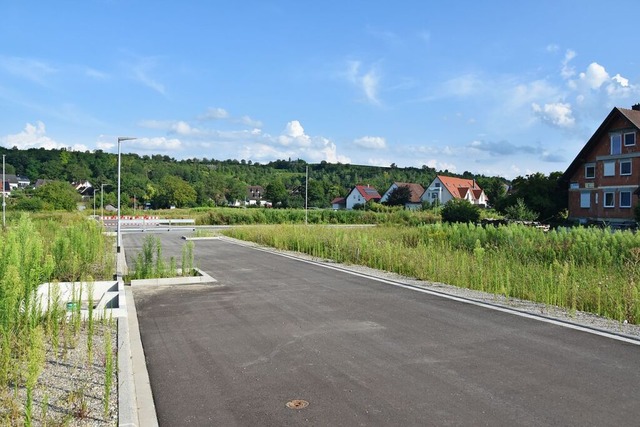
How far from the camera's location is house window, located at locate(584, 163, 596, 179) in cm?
4005

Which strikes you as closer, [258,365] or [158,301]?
[258,365]

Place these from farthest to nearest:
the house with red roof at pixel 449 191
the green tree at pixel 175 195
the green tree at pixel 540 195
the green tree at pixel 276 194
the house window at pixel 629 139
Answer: the green tree at pixel 276 194
the green tree at pixel 175 195
the house with red roof at pixel 449 191
the green tree at pixel 540 195
the house window at pixel 629 139

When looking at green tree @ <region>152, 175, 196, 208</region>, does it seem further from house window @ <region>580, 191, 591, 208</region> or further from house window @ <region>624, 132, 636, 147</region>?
house window @ <region>624, 132, 636, 147</region>

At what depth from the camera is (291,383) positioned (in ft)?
18.1

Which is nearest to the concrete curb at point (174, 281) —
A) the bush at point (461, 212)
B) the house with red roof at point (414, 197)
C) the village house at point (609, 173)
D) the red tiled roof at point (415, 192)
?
the bush at point (461, 212)

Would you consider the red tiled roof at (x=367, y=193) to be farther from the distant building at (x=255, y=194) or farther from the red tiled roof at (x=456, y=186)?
the distant building at (x=255, y=194)

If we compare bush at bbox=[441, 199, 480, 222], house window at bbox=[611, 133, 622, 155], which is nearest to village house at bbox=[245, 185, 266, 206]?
bush at bbox=[441, 199, 480, 222]

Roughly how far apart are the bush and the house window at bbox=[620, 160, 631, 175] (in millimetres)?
11123

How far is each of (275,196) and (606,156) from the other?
74.0 m

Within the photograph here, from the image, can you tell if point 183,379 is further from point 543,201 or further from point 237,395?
point 543,201

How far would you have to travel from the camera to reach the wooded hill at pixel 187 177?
317 feet

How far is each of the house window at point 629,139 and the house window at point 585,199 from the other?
4.94 metres

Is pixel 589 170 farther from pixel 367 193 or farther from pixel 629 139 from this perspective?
pixel 367 193

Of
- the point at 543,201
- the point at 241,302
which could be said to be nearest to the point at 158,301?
the point at 241,302
